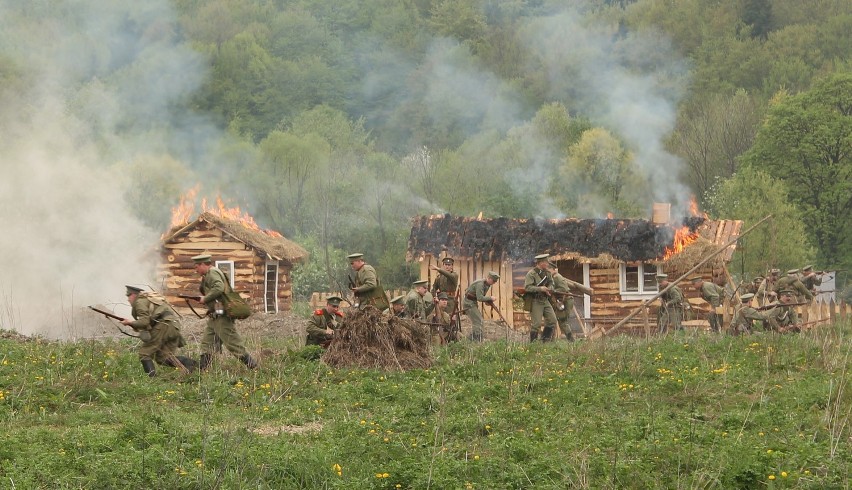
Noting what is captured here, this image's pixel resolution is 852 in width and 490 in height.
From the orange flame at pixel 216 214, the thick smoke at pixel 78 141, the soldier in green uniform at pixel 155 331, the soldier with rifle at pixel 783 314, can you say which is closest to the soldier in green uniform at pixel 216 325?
the soldier in green uniform at pixel 155 331

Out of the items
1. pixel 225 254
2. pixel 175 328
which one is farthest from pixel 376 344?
pixel 225 254

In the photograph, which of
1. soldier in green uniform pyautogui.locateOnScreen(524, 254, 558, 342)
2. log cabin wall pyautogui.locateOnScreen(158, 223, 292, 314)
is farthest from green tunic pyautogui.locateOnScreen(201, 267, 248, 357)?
log cabin wall pyautogui.locateOnScreen(158, 223, 292, 314)

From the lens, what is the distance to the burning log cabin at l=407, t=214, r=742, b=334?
27.9 m

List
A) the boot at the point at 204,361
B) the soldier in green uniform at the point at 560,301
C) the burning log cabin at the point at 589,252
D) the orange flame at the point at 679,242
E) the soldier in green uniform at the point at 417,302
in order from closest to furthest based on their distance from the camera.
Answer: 1. the boot at the point at 204,361
2. the soldier in green uniform at the point at 417,302
3. the soldier in green uniform at the point at 560,301
4. the orange flame at the point at 679,242
5. the burning log cabin at the point at 589,252

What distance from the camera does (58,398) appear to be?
13.0 m

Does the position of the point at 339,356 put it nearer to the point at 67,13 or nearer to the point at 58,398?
the point at 58,398

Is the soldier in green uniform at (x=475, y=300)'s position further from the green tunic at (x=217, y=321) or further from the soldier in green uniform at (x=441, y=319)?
the green tunic at (x=217, y=321)

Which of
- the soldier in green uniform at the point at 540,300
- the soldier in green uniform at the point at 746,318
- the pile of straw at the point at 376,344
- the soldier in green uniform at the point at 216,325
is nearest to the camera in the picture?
the soldier in green uniform at the point at 216,325

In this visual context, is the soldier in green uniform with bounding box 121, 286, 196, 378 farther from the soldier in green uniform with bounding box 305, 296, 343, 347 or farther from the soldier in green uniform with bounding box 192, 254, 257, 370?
the soldier in green uniform with bounding box 305, 296, 343, 347

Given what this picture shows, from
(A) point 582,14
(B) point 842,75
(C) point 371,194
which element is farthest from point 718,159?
(A) point 582,14

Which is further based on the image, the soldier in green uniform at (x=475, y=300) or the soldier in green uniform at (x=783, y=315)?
the soldier in green uniform at (x=475, y=300)

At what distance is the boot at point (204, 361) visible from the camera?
15.4 m

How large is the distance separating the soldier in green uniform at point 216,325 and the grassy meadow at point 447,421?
0.74 ft

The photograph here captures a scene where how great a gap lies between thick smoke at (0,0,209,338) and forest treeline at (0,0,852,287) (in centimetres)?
256
